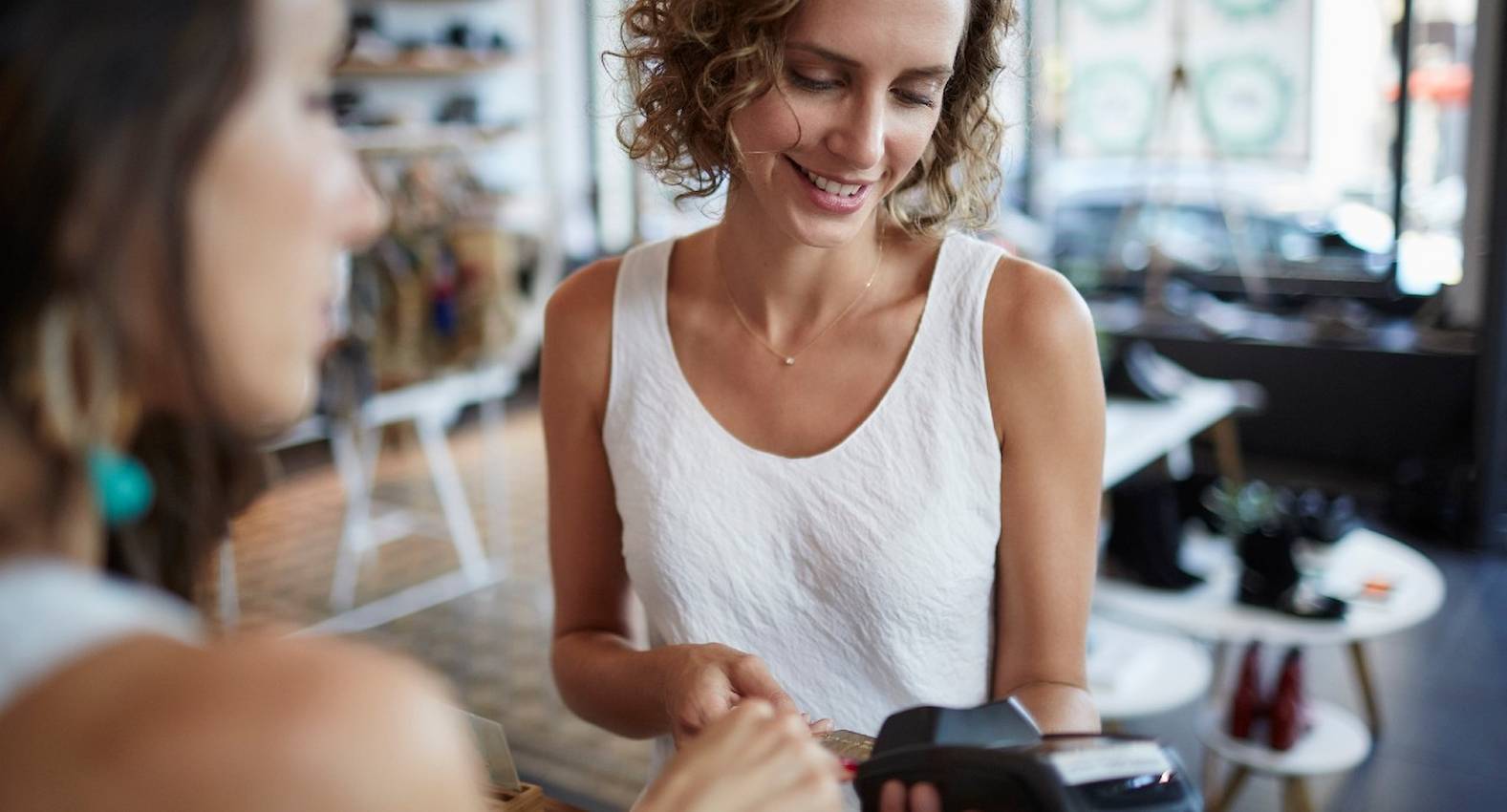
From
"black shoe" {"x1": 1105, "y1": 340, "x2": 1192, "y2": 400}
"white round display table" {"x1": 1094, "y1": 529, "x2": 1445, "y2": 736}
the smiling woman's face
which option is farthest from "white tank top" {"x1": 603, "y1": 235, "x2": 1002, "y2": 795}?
"black shoe" {"x1": 1105, "y1": 340, "x2": 1192, "y2": 400}

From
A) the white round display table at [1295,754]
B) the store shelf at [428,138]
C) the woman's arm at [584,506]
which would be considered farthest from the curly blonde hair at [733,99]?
the store shelf at [428,138]

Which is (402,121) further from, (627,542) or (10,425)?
(10,425)

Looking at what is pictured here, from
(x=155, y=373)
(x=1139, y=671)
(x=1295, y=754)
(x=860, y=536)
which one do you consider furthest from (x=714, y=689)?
(x=1295, y=754)

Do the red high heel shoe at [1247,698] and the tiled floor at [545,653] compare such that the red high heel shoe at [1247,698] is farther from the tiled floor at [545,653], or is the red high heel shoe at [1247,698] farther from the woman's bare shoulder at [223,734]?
the woman's bare shoulder at [223,734]

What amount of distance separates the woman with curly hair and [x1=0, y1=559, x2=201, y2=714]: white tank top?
63 cm

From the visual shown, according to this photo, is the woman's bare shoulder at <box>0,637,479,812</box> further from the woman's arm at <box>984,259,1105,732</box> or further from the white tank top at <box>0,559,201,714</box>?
the woman's arm at <box>984,259,1105,732</box>

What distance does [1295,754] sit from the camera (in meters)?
2.63

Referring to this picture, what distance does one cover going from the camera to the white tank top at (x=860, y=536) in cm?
122

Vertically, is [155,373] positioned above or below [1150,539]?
above

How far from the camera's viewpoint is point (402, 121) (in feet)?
21.1

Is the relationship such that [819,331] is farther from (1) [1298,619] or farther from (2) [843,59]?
(1) [1298,619]

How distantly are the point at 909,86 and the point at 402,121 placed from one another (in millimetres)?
5677

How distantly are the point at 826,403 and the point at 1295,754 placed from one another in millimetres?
1798

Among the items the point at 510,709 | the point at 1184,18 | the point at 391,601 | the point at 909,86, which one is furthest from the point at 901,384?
the point at 1184,18
